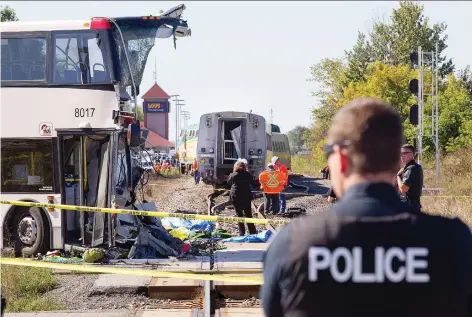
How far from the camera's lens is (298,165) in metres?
84.6

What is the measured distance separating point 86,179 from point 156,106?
440 ft

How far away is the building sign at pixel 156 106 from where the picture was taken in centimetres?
14638

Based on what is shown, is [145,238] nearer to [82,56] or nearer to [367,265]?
[82,56]

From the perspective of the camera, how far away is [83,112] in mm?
14398

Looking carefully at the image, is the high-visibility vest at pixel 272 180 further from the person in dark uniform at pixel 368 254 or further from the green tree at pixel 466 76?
the green tree at pixel 466 76

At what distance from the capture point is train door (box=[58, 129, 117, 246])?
1421 centimetres

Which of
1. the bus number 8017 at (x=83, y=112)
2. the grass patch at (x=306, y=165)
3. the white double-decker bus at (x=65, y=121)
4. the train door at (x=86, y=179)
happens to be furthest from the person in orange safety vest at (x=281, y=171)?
the grass patch at (x=306, y=165)

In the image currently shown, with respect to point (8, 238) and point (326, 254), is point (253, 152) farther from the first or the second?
point (326, 254)

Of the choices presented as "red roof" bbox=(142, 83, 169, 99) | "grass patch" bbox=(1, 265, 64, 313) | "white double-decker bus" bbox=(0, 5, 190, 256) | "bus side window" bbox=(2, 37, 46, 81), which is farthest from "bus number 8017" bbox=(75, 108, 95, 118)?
"red roof" bbox=(142, 83, 169, 99)

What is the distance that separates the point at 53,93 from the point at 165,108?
13470cm

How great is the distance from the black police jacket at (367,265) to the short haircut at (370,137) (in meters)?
0.08

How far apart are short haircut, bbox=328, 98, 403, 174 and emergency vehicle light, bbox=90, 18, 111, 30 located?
1165cm

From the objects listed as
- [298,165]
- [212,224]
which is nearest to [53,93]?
[212,224]

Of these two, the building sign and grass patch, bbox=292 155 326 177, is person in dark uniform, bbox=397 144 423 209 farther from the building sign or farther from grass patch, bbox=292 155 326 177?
the building sign
